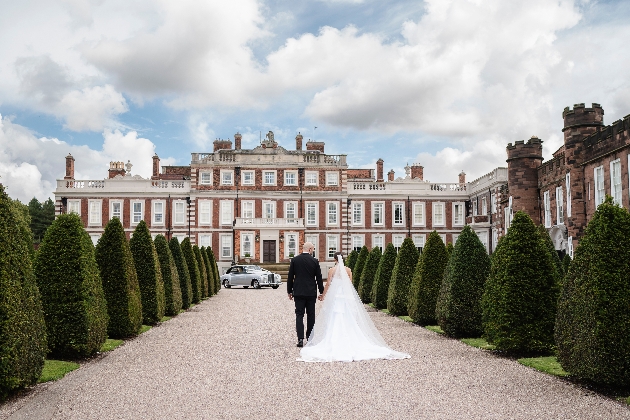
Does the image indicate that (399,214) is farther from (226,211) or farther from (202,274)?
(202,274)

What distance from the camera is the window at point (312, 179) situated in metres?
50.4

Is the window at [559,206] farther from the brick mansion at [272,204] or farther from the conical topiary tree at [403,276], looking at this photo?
the brick mansion at [272,204]

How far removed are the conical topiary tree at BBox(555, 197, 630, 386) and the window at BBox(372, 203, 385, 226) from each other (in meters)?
42.9

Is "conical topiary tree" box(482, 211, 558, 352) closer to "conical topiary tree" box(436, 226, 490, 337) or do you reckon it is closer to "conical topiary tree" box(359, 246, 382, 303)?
"conical topiary tree" box(436, 226, 490, 337)

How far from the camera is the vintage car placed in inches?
1396

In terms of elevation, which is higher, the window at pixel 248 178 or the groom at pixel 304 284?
the window at pixel 248 178

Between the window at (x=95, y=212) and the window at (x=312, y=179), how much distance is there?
1613 centimetres

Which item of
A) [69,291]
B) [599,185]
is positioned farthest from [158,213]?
[69,291]

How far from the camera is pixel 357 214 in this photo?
50.9 metres

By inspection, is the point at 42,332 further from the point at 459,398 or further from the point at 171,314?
the point at 171,314

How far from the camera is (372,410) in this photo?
255 inches

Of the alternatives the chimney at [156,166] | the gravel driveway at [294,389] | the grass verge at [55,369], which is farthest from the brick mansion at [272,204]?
the grass verge at [55,369]

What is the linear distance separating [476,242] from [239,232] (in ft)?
123

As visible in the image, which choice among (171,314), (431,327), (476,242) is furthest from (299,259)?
(171,314)
